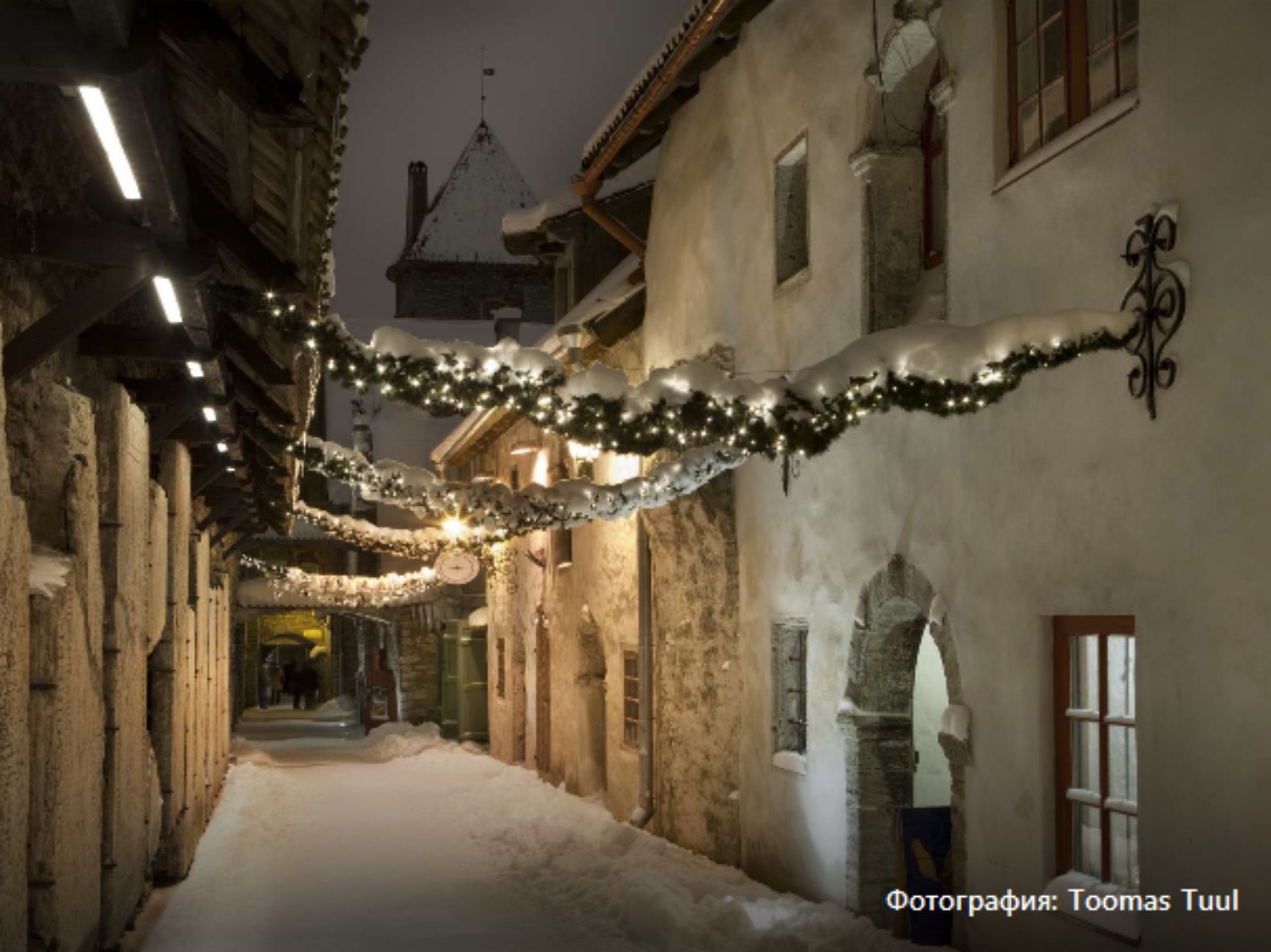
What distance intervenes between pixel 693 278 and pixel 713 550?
2.63 metres

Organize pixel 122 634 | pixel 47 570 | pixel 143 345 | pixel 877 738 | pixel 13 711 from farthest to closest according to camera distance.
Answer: pixel 877 738 < pixel 122 634 < pixel 143 345 < pixel 47 570 < pixel 13 711

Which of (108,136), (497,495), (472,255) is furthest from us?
(472,255)

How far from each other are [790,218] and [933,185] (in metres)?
2.38

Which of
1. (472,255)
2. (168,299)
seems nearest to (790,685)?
(168,299)

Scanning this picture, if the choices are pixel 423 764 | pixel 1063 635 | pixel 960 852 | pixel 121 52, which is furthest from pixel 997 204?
pixel 423 764

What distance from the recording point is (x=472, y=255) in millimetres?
Answer: 52656

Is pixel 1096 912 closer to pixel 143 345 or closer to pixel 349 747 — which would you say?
pixel 143 345

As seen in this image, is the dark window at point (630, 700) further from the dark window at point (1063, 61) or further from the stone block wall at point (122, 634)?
the dark window at point (1063, 61)

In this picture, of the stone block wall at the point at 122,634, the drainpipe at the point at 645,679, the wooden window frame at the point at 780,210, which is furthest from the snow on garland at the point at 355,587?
the stone block wall at the point at 122,634

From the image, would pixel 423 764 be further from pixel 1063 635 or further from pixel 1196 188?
pixel 1196 188

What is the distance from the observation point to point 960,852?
363 inches

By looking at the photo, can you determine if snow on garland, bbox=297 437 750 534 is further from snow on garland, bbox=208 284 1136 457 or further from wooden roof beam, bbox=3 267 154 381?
wooden roof beam, bbox=3 267 154 381

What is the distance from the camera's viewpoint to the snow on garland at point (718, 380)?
720 centimetres

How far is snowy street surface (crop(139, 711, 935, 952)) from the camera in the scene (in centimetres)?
1034
